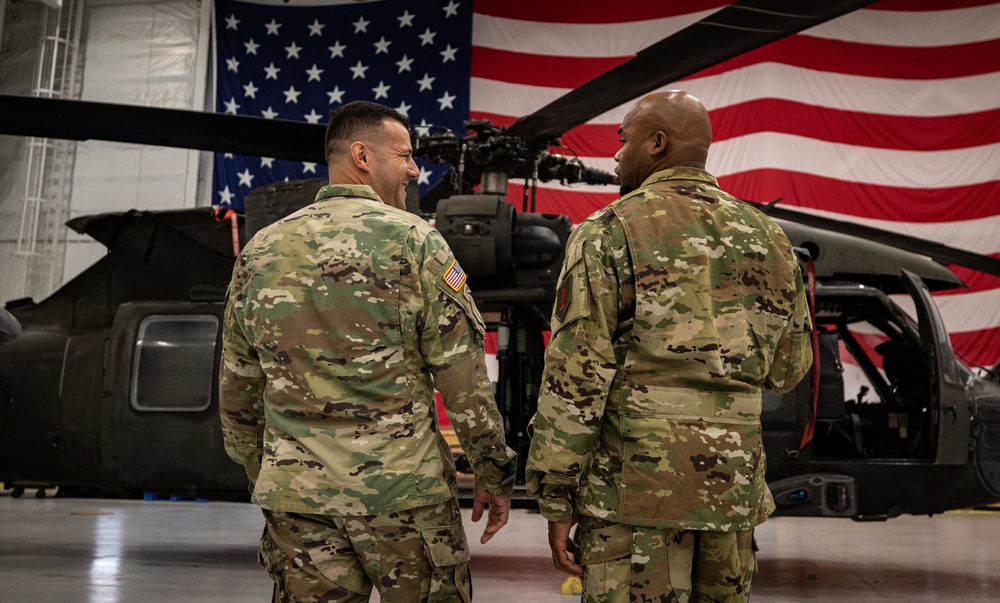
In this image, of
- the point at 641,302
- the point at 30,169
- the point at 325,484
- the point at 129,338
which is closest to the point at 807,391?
the point at 641,302

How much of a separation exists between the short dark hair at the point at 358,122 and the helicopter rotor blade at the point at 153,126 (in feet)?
7.25

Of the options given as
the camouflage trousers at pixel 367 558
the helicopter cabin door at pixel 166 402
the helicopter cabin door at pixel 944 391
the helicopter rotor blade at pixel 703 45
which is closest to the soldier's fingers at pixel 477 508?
the camouflage trousers at pixel 367 558

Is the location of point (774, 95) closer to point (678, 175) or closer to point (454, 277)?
point (678, 175)

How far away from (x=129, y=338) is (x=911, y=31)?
11.0 meters

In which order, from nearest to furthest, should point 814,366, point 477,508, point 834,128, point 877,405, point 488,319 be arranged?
point 477,508
point 814,366
point 877,405
point 488,319
point 834,128

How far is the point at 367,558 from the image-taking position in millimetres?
2260

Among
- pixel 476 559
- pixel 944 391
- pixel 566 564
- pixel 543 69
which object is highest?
pixel 543 69

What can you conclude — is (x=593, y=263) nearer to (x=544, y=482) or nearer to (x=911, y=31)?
(x=544, y=482)

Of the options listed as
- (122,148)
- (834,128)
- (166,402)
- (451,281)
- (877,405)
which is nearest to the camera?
(451,281)

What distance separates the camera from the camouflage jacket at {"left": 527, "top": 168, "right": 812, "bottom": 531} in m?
2.21

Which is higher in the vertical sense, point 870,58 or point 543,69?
point 870,58

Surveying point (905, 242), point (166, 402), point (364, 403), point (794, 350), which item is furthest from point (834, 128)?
point (364, 403)

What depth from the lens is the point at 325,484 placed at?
2254 millimetres

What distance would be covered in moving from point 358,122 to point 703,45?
1.90 m
